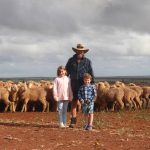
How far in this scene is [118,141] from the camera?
40.9 ft

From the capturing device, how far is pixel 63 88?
49.9ft

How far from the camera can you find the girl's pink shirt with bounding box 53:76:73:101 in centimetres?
1516

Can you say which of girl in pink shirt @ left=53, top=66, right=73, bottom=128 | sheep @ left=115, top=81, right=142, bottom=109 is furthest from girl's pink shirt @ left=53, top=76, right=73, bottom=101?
sheep @ left=115, top=81, right=142, bottom=109

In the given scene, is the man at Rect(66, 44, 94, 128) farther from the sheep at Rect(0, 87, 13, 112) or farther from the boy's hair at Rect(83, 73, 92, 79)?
the sheep at Rect(0, 87, 13, 112)

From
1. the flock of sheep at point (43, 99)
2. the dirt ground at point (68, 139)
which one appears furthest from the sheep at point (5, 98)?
the dirt ground at point (68, 139)

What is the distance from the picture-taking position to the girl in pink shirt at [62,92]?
1514 cm

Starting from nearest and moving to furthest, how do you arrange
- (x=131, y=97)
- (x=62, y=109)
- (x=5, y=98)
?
(x=62, y=109) < (x=5, y=98) < (x=131, y=97)

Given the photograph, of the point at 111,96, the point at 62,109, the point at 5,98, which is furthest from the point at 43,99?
the point at 62,109

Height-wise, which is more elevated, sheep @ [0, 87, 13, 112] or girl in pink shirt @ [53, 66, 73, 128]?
girl in pink shirt @ [53, 66, 73, 128]

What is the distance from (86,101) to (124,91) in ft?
48.7

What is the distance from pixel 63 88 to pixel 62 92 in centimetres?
12

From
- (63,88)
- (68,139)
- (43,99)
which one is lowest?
(68,139)

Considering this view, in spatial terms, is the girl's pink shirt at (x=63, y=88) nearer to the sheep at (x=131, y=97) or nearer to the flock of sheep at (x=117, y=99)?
the flock of sheep at (x=117, y=99)

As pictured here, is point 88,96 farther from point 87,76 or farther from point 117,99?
point 117,99
